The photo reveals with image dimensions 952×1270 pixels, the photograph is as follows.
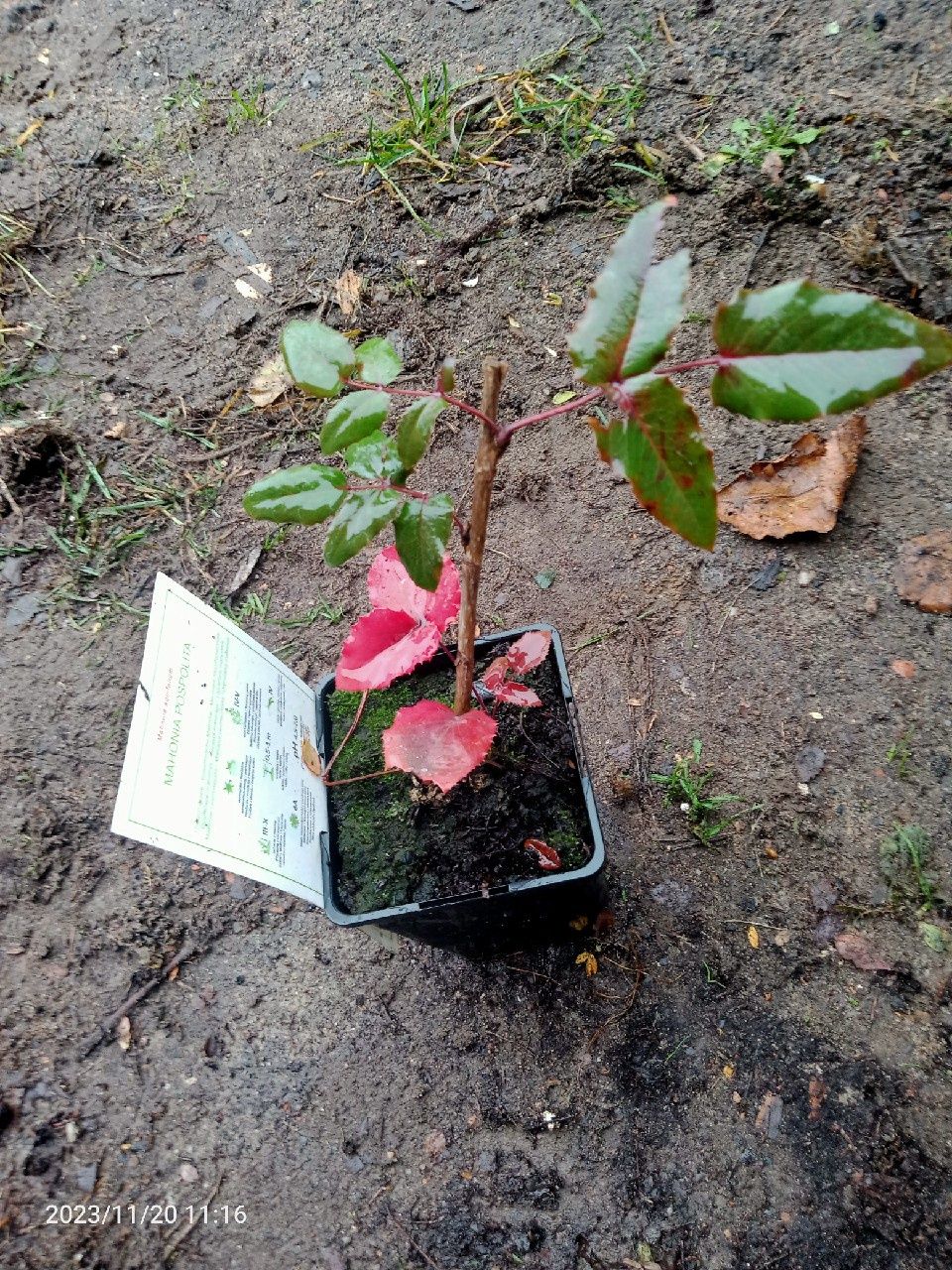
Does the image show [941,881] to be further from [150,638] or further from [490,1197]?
[150,638]

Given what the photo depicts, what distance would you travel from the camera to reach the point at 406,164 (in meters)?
2.22

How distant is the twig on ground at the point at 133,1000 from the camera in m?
1.39

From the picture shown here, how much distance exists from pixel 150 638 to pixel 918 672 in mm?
1318

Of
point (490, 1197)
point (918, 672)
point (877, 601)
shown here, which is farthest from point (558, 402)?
point (490, 1197)

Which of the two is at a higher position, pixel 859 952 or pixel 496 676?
pixel 496 676

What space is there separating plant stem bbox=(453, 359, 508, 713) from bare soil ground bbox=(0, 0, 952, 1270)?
595 mm

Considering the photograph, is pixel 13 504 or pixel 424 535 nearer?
pixel 424 535

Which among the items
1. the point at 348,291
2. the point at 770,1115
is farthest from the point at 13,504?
the point at 770,1115

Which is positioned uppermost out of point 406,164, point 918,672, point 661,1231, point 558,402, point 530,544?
point 406,164

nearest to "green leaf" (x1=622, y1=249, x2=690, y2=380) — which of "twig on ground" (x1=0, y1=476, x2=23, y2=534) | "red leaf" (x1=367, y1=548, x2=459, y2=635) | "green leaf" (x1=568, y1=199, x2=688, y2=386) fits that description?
"green leaf" (x1=568, y1=199, x2=688, y2=386)

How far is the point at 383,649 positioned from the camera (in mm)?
1047

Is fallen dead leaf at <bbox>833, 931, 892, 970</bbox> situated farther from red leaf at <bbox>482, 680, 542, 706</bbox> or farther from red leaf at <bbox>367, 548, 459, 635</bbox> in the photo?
red leaf at <bbox>367, 548, 459, 635</bbox>

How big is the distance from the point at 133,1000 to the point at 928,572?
169 cm
